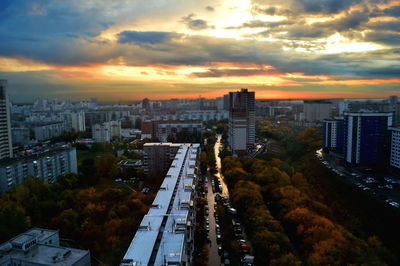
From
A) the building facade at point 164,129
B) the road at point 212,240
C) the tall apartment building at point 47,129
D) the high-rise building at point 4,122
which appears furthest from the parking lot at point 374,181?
the tall apartment building at point 47,129

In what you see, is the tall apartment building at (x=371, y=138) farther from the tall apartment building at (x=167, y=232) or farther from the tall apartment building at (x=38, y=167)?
the tall apartment building at (x=38, y=167)

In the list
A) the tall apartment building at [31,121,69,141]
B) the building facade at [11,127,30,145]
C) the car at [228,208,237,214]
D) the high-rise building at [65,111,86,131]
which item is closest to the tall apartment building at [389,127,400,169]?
the car at [228,208,237,214]

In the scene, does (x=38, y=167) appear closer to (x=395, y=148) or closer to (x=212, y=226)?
(x=212, y=226)

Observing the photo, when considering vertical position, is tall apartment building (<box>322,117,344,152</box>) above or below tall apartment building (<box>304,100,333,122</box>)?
below

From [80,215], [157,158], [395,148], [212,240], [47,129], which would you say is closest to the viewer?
[212,240]

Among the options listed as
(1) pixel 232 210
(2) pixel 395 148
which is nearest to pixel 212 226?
(1) pixel 232 210

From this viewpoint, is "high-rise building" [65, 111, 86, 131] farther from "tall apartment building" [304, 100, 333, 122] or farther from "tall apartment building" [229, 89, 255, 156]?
"tall apartment building" [304, 100, 333, 122]

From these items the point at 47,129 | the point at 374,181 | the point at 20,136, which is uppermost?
the point at 47,129
